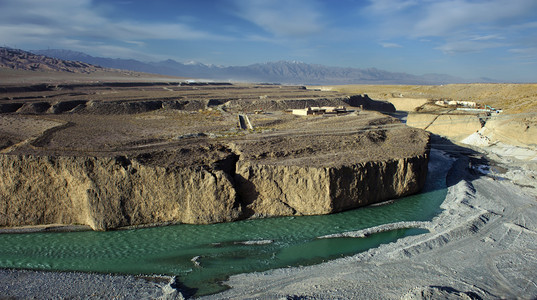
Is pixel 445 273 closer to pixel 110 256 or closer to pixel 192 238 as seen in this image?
pixel 192 238

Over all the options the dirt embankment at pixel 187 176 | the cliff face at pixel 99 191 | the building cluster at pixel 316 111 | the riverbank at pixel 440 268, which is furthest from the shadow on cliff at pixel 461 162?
the cliff face at pixel 99 191

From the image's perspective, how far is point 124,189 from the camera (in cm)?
1628

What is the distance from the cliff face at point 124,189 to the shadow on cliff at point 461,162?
12127mm

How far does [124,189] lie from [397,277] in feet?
40.8

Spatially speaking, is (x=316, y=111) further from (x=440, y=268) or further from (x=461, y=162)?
(x=440, y=268)

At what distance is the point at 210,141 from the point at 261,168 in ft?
18.0

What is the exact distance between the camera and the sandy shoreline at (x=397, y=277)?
464 inches

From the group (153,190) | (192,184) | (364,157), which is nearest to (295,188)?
(364,157)

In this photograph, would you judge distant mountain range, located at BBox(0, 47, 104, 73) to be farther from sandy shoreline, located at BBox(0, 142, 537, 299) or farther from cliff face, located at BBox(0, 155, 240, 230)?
sandy shoreline, located at BBox(0, 142, 537, 299)

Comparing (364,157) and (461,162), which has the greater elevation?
(364,157)

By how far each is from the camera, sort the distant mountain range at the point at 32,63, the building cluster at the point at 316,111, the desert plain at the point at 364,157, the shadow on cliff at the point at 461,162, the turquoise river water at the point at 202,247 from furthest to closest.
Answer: the distant mountain range at the point at 32,63, the building cluster at the point at 316,111, the shadow on cliff at the point at 461,162, the turquoise river water at the point at 202,247, the desert plain at the point at 364,157

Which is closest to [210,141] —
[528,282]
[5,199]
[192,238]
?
[192,238]

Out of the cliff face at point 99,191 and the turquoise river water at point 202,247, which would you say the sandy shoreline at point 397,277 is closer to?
the turquoise river water at point 202,247

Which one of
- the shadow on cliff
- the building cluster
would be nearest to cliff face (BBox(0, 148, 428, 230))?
the shadow on cliff
